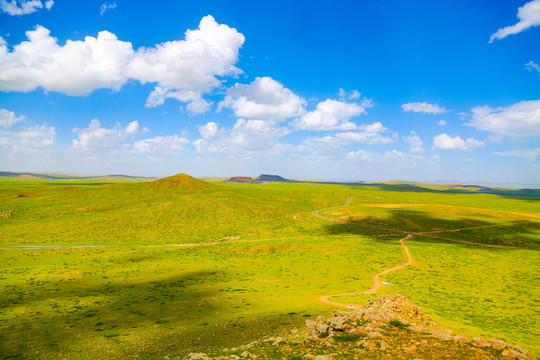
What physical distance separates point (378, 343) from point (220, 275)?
3212 cm

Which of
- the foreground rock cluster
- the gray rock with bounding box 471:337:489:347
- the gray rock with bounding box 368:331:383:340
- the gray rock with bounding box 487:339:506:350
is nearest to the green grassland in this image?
the foreground rock cluster

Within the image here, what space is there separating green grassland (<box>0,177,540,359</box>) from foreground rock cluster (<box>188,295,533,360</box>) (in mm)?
3798

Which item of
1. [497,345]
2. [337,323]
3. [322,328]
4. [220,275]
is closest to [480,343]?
[497,345]

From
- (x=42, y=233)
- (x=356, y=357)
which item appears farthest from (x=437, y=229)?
(x=42, y=233)

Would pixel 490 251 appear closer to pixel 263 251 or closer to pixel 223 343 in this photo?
pixel 263 251

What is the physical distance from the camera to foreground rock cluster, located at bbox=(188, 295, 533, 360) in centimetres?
1502

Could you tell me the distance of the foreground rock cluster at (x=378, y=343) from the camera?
1502 cm

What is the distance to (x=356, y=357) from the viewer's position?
15.4m

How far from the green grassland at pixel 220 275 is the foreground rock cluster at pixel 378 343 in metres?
3.80

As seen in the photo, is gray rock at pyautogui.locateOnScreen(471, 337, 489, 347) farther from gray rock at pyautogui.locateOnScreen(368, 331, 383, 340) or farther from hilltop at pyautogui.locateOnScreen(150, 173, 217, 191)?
hilltop at pyautogui.locateOnScreen(150, 173, 217, 191)

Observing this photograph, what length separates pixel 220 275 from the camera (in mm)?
43469

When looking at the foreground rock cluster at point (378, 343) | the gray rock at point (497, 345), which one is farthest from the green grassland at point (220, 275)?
the gray rock at point (497, 345)

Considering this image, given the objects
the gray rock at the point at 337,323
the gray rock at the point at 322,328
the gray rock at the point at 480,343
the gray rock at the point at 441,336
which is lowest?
the gray rock at the point at 322,328

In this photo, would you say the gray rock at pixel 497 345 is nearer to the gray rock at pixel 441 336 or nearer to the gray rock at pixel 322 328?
the gray rock at pixel 441 336
